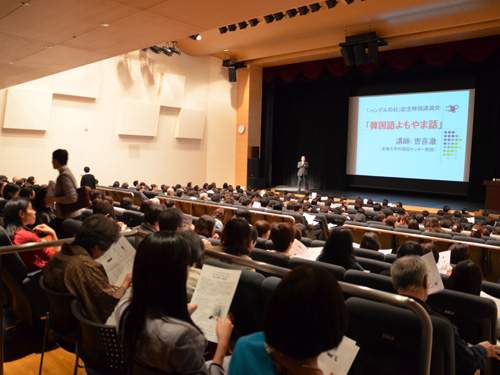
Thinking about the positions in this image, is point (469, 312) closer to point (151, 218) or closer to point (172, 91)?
point (151, 218)

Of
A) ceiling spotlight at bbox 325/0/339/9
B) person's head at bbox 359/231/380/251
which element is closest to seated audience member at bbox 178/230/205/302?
person's head at bbox 359/231/380/251

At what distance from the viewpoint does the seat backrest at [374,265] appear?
3.53 m

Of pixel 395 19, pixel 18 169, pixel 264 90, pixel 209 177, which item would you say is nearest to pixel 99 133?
pixel 18 169

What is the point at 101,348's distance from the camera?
1944mm

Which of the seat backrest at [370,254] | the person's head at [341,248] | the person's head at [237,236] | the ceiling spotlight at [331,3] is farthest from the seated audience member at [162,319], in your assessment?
the ceiling spotlight at [331,3]

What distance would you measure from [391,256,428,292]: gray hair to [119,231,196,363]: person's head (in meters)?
A: 1.26

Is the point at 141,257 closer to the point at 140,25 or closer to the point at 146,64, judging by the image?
the point at 140,25

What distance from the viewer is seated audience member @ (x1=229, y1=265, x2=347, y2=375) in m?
1.11

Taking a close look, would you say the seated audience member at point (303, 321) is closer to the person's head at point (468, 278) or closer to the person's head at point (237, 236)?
the person's head at point (237, 236)

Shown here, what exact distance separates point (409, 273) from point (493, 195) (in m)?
10.4

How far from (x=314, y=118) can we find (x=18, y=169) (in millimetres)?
10171

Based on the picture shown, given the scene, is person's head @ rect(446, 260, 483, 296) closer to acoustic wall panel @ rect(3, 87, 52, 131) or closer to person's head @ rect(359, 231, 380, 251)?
person's head @ rect(359, 231, 380, 251)

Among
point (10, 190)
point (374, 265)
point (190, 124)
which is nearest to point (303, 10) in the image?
point (190, 124)

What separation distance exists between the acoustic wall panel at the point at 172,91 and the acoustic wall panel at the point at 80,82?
7.30ft
